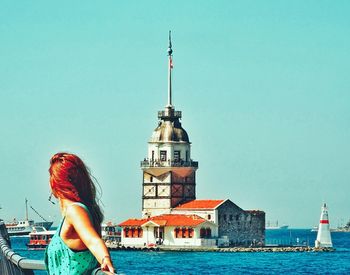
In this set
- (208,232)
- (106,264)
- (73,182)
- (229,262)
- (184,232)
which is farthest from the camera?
(208,232)

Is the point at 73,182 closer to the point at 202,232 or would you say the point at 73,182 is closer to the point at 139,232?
the point at 202,232

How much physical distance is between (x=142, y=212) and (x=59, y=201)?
109966 millimetres

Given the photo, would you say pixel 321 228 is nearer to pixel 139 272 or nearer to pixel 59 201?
pixel 139 272

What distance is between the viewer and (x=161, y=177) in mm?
114750

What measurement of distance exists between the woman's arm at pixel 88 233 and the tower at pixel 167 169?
4203 inches

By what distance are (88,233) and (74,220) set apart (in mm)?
169

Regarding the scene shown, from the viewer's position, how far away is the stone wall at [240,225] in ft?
375

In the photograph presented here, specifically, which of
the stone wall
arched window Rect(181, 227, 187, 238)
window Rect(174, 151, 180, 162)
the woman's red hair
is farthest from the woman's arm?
window Rect(174, 151, 180, 162)

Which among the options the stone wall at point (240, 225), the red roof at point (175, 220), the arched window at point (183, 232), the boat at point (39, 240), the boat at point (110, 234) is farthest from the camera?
the boat at point (110, 234)

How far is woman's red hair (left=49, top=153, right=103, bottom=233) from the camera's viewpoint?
25.4ft

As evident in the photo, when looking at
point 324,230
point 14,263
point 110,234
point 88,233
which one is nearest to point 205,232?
point 324,230

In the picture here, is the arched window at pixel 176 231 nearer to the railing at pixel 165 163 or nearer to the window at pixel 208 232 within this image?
the window at pixel 208 232

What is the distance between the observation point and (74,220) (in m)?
7.55

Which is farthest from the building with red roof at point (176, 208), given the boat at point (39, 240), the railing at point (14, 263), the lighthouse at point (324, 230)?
the railing at point (14, 263)
